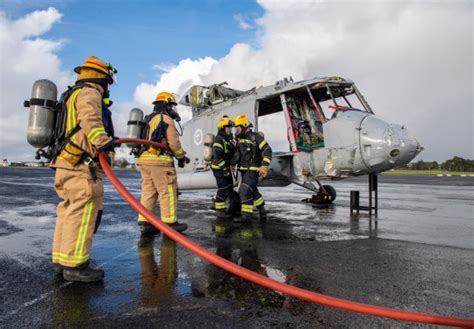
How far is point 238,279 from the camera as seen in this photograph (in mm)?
3201

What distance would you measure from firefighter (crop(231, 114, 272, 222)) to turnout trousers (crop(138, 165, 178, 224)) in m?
1.58

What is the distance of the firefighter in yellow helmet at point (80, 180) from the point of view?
324 centimetres

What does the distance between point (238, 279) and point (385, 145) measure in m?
4.43

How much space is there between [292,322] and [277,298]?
419 mm

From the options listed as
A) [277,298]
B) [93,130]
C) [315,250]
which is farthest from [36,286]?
[315,250]

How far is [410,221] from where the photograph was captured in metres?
6.99

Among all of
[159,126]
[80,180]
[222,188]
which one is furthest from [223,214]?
[80,180]

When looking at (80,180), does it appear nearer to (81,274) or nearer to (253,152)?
(81,274)

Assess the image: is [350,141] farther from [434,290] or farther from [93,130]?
[93,130]

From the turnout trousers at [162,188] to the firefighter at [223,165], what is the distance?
1.77 meters

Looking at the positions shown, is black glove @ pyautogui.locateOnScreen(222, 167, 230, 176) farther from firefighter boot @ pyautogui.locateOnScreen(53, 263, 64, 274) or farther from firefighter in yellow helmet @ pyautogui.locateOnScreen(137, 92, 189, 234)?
firefighter boot @ pyautogui.locateOnScreen(53, 263, 64, 274)

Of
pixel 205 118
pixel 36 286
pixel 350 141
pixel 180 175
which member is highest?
pixel 205 118

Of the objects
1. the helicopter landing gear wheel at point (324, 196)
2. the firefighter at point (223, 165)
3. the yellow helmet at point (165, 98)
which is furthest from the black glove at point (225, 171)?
the helicopter landing gear wheel at point (324, 196)

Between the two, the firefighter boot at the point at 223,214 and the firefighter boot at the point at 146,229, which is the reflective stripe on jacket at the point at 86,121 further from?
the firefighter boot at the point at 223,214
